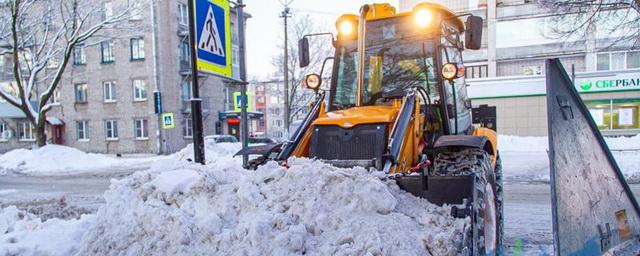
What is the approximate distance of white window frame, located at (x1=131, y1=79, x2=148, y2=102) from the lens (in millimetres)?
30781

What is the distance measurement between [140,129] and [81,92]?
18.5 feet

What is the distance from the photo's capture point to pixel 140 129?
31.2 meters

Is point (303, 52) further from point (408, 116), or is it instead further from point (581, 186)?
point (581, 186)

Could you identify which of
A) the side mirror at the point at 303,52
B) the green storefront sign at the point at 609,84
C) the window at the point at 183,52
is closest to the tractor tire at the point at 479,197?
the side mirror at the point at 303,52

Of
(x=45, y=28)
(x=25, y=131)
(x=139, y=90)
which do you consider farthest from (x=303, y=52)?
(x=25, y=131)

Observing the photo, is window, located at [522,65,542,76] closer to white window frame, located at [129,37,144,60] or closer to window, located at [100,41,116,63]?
white window frame, located at [129,37,144,60]

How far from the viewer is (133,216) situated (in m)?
3.92

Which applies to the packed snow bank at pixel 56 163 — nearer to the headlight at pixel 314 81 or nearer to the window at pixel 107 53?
the window at pixel 107 53

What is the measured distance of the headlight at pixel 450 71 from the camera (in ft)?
16.4

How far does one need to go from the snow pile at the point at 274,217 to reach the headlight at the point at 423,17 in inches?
82.9

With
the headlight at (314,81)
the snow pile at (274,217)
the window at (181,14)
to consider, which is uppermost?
the window at (181,14)

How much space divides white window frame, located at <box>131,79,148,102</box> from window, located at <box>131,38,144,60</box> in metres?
1.48

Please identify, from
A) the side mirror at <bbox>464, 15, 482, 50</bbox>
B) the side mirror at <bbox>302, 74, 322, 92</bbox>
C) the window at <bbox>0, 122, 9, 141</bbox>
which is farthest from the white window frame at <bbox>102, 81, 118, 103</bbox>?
the side mirror at <bbox>464, 15, 482, 50</bbox>

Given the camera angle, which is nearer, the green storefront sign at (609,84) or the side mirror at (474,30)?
the side mirror at (474,30)
